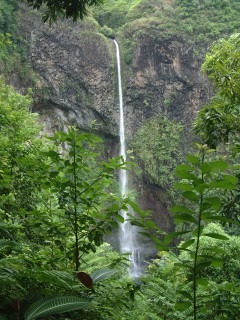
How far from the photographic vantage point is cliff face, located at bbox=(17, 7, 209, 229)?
18.5m

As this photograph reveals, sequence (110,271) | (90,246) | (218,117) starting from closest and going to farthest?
1. (110,271)
2. (90,246)
3. (218,117)

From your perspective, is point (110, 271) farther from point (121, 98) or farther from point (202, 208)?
point (121, 98)

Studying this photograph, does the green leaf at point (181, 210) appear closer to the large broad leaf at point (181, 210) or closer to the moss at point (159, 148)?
the large broad leaf at point (181, 210)

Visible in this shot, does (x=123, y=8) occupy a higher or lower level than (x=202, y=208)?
higher

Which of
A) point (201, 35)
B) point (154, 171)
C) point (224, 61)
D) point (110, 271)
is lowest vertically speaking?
point (110, 271)

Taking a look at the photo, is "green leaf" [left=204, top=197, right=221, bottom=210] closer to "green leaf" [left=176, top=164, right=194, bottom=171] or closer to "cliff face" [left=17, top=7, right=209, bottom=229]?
"green leaf" [left=176, top=164, right=194, bottom=171]

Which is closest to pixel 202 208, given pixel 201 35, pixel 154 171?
pixel 154 171

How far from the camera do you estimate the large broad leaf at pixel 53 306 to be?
0.83 m

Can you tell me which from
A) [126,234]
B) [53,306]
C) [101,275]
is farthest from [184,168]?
[126,234]

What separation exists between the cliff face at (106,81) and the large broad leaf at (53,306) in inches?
673

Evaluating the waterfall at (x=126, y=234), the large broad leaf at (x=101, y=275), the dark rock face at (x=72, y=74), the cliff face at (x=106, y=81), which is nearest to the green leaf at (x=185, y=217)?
the large broad leaf at (x=101, y=275)

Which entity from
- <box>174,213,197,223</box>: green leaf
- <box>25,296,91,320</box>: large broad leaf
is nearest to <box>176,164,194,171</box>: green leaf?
<box>174,213,197,223</box>: green leaf

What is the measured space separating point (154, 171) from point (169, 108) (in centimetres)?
420

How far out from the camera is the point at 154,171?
18953mm
